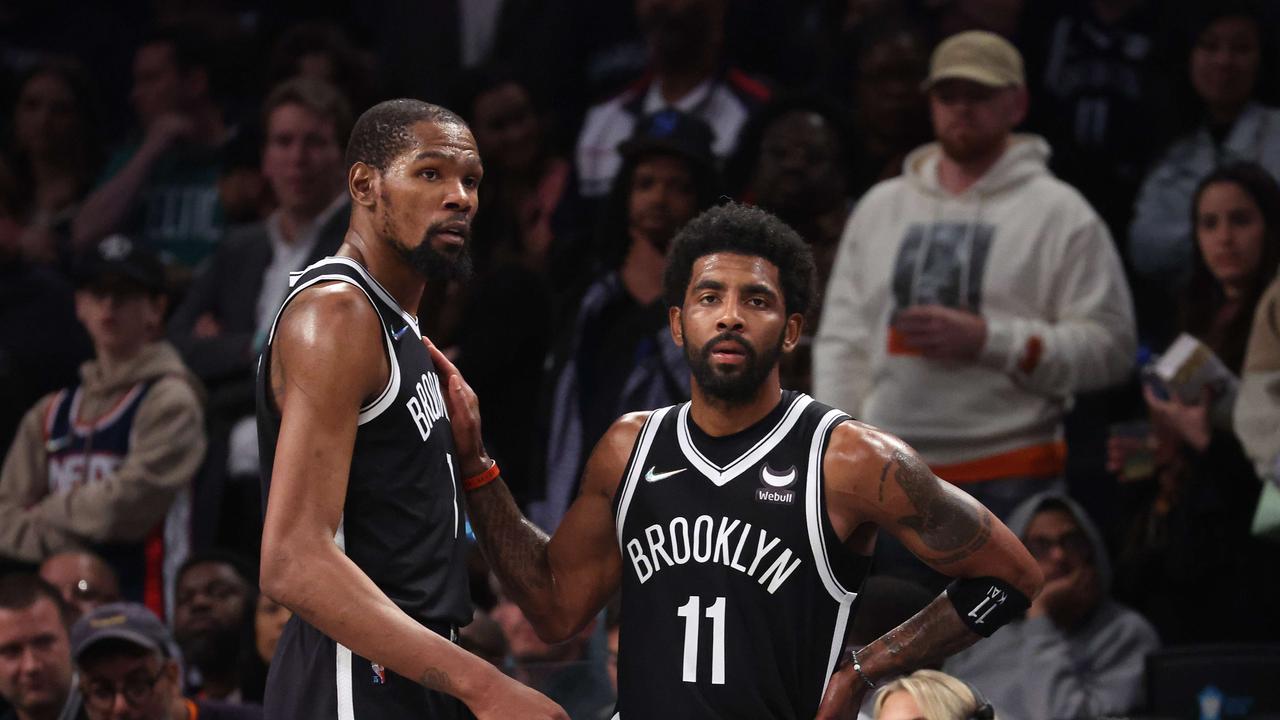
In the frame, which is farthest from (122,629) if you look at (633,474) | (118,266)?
(633,474)

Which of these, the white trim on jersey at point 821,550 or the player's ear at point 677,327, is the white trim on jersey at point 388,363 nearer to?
the player's ear at point 677,327

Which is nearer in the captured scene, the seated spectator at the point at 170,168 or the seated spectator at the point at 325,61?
the seated spectator at the point at 325,61

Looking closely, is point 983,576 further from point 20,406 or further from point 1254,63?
point 20,406

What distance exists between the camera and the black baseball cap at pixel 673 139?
290 inches

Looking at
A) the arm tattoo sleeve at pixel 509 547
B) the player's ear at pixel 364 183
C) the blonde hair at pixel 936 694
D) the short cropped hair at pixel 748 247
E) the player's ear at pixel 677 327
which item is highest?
the player's ear at pixel 364 183

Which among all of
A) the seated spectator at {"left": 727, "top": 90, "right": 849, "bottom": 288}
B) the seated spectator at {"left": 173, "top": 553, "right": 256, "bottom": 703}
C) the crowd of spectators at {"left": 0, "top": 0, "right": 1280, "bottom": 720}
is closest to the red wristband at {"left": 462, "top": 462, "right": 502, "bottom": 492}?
the crowd of spectators at {"left": 0, "top": 0, "right": 1280, "bottom": 720}

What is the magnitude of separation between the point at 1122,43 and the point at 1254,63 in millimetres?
613

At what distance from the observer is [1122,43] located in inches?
320

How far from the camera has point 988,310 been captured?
6922 mm

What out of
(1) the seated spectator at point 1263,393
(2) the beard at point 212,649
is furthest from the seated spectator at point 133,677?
(1) the seated spectator at point 1263,393

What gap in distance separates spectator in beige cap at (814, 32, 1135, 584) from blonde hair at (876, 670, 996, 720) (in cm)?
188

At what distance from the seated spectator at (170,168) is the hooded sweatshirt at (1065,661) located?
4.49 meters

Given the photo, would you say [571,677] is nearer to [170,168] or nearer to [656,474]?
[656,474]

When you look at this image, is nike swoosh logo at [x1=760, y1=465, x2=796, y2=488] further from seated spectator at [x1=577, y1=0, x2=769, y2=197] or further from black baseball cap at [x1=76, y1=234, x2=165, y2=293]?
black baseball cap at [x1=76, y1=234, x2=165, y2=293]
